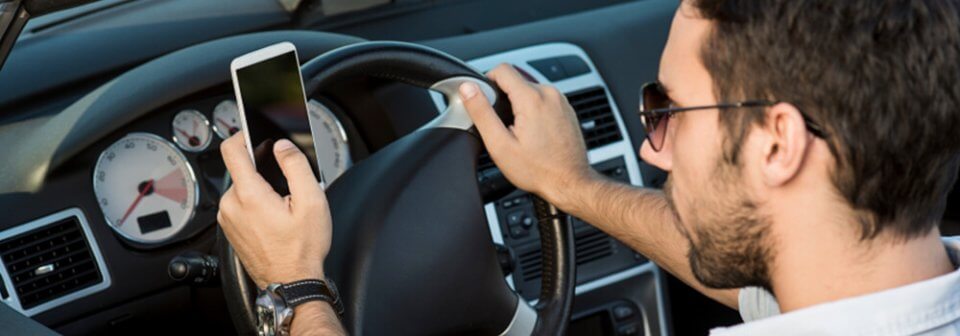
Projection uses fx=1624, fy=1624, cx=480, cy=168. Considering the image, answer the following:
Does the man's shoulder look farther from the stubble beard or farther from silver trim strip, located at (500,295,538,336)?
silver trim strip, located at (500,295,538,336)

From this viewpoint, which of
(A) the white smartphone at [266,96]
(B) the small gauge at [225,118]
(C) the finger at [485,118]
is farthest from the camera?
(B) the small gauge at [225,118]

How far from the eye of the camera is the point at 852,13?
1.80m

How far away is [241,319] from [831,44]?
34.0 inches

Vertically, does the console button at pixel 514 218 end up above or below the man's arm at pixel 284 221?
below

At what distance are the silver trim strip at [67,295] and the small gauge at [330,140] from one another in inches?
17.3

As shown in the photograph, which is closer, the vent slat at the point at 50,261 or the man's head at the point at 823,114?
the man's head at the point at 823,114

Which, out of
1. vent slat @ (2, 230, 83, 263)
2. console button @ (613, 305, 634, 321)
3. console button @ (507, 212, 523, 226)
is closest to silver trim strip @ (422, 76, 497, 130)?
vent slat @ (2, 230, 83, 263)

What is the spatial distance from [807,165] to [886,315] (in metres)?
0.19

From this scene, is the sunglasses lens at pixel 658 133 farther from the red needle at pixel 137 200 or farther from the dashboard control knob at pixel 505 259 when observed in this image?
the red needle at pixel 137 200

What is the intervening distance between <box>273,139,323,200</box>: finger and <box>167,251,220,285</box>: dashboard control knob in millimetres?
396

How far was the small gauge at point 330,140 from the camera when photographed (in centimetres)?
292

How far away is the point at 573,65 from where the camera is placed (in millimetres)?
3467

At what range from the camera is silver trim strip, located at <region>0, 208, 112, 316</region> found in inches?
101

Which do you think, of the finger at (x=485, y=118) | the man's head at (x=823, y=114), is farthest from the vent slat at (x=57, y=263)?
the man's head at (x=823, y=114)
